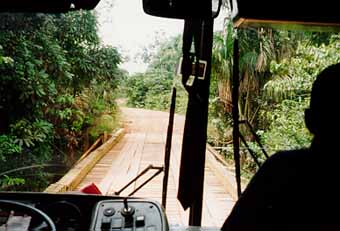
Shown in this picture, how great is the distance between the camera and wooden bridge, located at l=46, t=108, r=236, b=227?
208 cm

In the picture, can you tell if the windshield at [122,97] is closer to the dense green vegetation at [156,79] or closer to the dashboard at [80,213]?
the dense green vegetation at [156,79]

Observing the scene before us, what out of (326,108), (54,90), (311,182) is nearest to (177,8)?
(326,108)

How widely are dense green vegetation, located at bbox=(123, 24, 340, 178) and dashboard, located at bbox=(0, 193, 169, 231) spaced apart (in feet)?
2.31

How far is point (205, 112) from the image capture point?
191cm

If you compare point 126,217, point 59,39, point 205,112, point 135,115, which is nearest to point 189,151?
point 205,112

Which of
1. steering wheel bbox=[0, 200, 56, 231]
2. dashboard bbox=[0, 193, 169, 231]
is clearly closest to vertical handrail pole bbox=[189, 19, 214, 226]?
dashboard bbox=[0, 193, 169, 231]

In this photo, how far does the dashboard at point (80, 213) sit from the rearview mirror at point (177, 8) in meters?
0.60

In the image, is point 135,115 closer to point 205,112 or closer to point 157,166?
point 157,166

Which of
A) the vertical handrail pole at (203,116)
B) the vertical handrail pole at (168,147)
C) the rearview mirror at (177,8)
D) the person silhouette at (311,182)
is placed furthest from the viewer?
the vertical handrail pole at (168,147)

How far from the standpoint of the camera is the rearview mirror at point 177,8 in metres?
1.38

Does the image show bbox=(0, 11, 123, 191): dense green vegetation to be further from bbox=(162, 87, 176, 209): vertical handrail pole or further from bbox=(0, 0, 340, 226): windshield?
bbox=(162, 87, 176, 209): vertical handrail pole

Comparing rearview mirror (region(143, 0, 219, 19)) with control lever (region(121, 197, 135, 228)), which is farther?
rearview mirror (region(143, 0, 219, 19))

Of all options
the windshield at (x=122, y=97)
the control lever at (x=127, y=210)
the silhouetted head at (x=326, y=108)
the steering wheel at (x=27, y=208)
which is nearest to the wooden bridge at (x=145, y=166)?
the windshield at (x=122, y=97)

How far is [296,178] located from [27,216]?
28.0 inches
